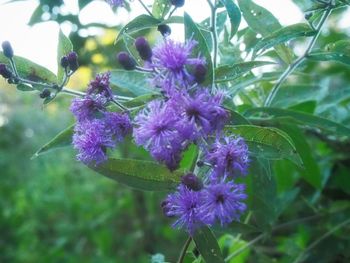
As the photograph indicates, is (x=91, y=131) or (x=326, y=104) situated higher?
(x=91, y=131)

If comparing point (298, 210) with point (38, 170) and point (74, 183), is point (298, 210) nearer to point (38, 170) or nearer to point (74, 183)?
point (74, 183)

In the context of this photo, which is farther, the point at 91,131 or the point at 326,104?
the point at 326,104

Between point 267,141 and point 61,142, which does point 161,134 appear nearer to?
point 267,141

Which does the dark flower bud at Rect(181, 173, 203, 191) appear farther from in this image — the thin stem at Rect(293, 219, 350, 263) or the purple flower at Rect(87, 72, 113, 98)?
the thin stem at Rect(293, 219, 350, 263)

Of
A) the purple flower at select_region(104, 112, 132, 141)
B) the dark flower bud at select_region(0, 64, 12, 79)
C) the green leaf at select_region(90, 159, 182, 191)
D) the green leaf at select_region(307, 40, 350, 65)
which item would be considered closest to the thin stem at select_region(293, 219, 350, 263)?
the green leaf at select_region(307, 40, 350, 65)

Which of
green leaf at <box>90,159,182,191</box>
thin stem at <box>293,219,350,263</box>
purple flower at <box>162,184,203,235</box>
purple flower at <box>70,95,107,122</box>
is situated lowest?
thin stem at <box>293,219,350,263</box>

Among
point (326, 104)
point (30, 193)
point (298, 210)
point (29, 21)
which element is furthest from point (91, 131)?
point (30, 193)
